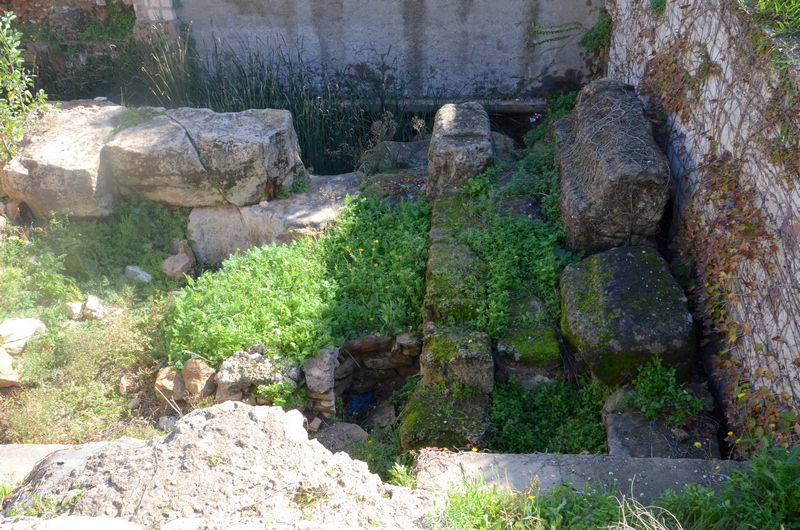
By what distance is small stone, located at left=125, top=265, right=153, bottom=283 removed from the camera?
19.6ft

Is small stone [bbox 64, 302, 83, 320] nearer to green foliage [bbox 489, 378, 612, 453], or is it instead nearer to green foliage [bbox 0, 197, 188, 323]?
green foliage [bbox 0, 197, 188, 323]

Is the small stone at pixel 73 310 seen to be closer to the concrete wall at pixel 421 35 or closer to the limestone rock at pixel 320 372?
the limestone rock at pixel 320 372

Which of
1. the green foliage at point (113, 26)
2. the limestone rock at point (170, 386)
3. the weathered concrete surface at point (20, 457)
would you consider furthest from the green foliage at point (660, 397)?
the green foliage at point (113, 26)

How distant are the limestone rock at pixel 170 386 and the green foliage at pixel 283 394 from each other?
717mm

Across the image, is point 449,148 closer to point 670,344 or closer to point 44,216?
point 670,344

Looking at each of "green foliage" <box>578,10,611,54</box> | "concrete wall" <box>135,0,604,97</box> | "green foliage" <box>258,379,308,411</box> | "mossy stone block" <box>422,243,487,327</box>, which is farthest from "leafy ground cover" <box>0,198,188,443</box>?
"green foliage" <box>578,10,611,54</box>

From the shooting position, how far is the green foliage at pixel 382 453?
406cm

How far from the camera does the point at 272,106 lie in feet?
25.3

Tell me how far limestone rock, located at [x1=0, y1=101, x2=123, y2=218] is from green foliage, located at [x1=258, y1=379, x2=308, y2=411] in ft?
9.52

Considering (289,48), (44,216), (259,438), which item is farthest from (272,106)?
(259,438)

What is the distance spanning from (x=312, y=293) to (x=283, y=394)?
3.14 feet

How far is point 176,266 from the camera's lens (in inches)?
240

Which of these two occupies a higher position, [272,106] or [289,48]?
→ [289,48]

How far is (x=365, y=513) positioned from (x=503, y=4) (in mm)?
6938
